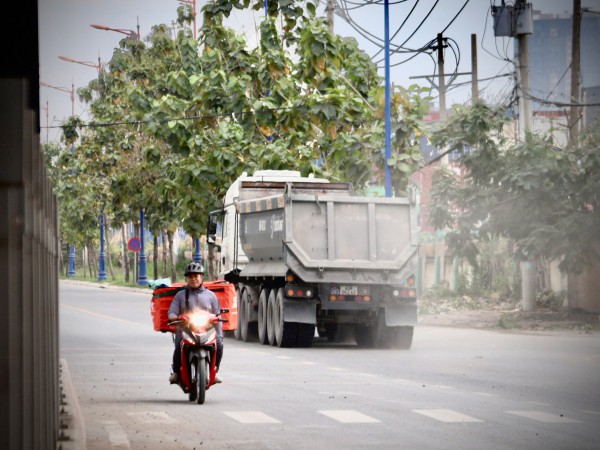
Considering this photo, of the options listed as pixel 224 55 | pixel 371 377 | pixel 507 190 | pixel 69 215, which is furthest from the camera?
pixel 69 215

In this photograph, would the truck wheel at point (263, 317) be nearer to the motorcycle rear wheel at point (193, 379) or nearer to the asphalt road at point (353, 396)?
the asphalt road at point (353, 396)

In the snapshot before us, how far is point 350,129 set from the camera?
4069cm

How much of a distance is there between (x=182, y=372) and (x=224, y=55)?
2949 cm

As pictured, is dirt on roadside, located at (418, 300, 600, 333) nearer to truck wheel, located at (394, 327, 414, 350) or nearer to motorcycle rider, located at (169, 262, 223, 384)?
truck wheel, located at (394, 327, 414, 350)

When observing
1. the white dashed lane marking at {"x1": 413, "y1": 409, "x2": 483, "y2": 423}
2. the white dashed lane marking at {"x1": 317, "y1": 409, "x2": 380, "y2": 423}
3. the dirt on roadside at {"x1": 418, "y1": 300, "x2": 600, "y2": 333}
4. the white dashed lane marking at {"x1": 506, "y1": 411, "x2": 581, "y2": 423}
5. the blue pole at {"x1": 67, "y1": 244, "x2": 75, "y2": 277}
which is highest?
the blue pole at {"x1": 67, "y1": 244, "x2": 75, "y2": 277}

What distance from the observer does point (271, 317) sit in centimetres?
2755

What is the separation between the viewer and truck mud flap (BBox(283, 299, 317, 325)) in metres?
26.0

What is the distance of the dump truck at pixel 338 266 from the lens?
85.4 ft

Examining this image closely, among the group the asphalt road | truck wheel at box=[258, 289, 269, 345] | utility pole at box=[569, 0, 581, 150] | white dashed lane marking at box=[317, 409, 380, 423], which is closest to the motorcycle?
the asphalt road

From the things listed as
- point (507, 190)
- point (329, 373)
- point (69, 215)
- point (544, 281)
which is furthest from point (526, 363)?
point (69, 215)

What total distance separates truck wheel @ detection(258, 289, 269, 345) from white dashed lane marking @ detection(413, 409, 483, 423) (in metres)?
13.2

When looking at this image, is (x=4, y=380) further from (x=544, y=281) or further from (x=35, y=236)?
(x=544, y=281)

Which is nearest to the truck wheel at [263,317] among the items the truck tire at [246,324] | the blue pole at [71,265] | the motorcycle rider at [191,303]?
the truck tire at [246,324]

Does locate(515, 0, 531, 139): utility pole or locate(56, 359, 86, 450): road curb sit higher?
locate(515, 0, 531, 139): utility pole
